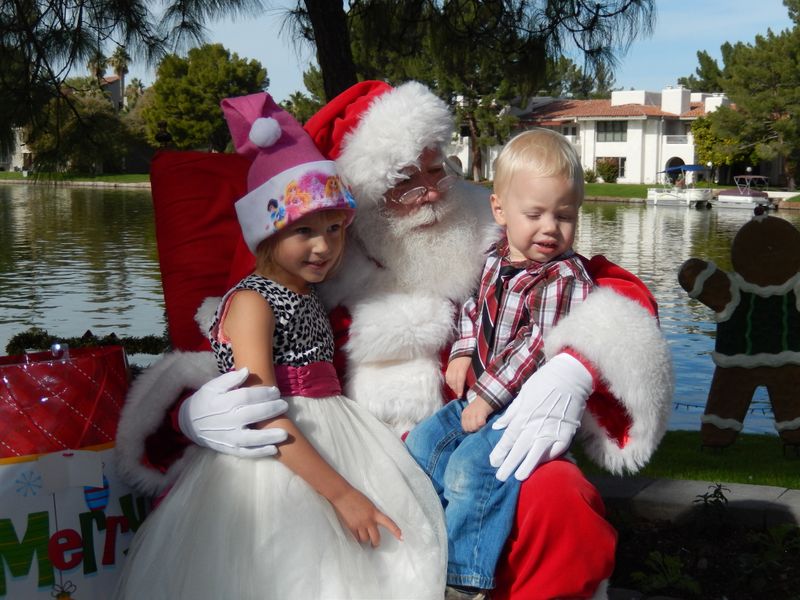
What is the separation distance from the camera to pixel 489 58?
6.91 m

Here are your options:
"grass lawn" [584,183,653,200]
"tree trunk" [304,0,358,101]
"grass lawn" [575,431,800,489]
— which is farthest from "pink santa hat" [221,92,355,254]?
"grass lawn" [584,183,653,200]

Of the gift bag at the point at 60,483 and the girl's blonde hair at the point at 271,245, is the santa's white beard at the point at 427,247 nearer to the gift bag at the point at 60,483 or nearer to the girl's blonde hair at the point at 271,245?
the girl's blonde hair at the point at 271,245

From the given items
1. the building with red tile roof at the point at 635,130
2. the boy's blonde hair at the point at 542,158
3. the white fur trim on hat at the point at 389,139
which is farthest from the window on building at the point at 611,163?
the boy's blonde hair at the point at 542,158

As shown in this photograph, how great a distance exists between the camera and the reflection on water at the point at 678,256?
6.98 m

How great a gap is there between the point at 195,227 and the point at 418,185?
0.75 metres

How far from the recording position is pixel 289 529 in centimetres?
220

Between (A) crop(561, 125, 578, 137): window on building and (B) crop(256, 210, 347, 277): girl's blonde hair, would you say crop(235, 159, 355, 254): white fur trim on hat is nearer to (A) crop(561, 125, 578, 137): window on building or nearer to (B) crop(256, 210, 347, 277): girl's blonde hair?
(B) crop(256, 210, 347, 277): girl's blonde hair

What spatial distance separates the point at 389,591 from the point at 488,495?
1.08ft

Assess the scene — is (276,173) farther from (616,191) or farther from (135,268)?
(616,191)

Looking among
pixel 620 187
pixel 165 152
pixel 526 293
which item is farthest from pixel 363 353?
pixel 620 187

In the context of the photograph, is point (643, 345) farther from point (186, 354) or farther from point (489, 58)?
point (489, 58)

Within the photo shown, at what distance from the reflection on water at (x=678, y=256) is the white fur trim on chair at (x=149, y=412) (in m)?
1.17

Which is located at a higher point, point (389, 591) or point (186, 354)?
point (186, 354)

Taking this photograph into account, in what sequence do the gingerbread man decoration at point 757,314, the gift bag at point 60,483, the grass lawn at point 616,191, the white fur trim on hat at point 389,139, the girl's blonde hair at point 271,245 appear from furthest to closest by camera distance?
the grass lawn at point 616,191 → the gingerbread man decoration at point 757,314 → the white fur trim on hat at point 389,139 → the girl's blonde hair at point 271,245 → the gift bag at point 60,483
